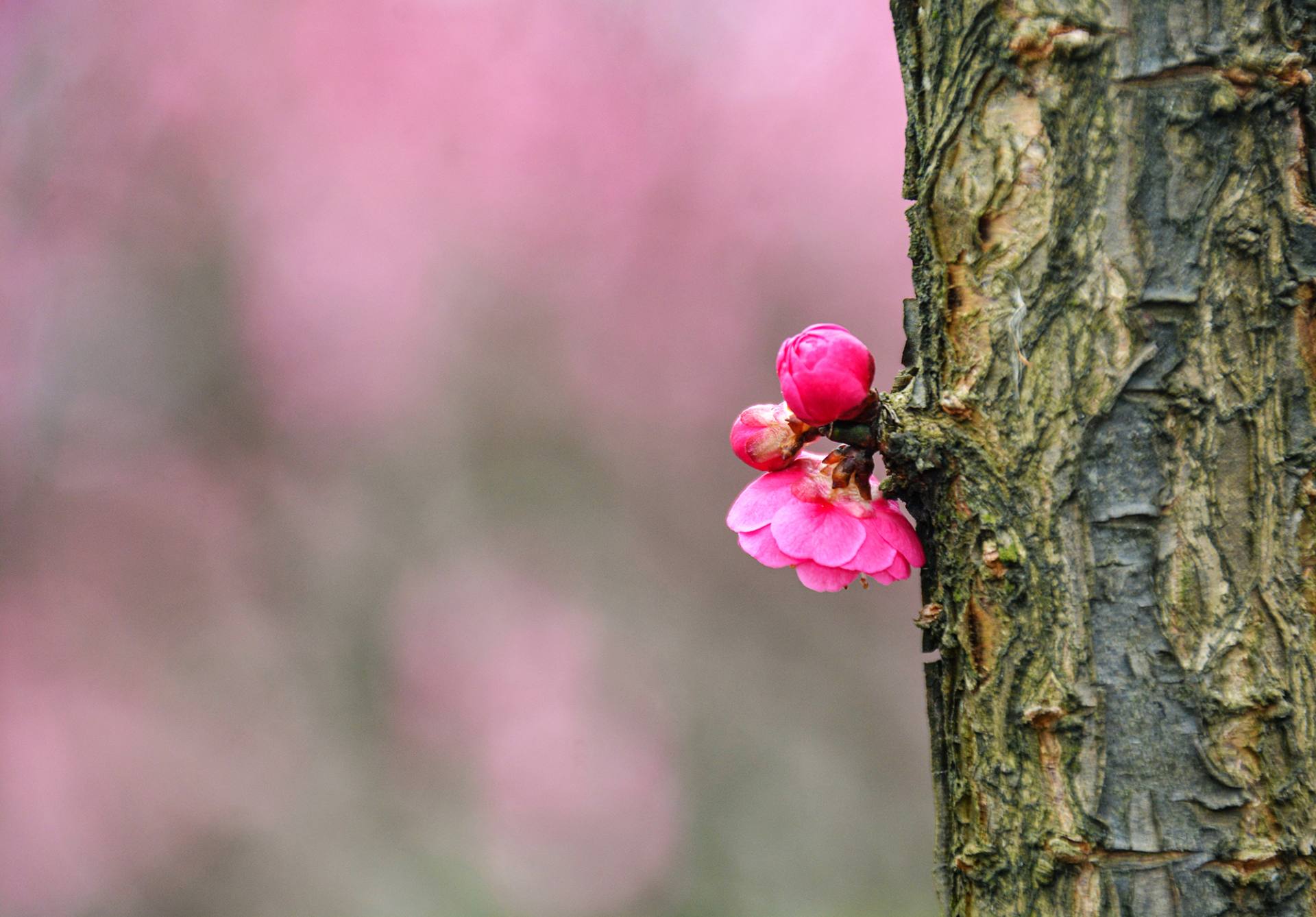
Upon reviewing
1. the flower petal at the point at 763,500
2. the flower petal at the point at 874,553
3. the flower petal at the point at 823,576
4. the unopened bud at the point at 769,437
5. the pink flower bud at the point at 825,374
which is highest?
the pink flower bud at the point at 825,374

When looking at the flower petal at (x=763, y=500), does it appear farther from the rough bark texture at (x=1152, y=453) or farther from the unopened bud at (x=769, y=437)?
the rough bark texture at (x=1152, y=453)

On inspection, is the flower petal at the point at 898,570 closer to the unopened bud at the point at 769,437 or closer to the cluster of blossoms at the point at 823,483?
the cluster of blossoms at the point at 823,483

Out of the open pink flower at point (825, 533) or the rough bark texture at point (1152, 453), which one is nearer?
the rough bark texture at point (1152, 453)

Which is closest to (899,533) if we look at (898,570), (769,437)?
(898,570)

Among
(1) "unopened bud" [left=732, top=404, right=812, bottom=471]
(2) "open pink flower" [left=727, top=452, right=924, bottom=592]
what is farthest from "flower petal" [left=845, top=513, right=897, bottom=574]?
(1) "unopened bud" [left=732, top=404, right=812, bottom=471]

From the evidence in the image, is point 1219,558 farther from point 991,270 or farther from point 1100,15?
point 1100,15

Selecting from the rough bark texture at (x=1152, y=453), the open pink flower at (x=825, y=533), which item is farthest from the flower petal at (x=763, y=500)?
the rough bark texture at (x=1152, y=453)

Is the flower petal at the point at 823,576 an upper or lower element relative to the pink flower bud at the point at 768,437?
lower
